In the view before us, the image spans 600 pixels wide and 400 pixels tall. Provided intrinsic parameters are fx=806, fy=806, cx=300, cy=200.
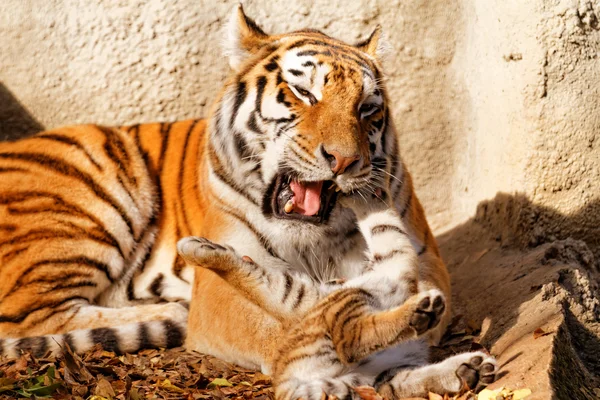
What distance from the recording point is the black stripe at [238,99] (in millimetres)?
3590

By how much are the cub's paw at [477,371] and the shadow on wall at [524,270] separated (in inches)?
8.1

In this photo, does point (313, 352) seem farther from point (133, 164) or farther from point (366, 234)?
point (133, 164)

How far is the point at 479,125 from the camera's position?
508 centimetres

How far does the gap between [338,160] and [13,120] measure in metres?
3.14

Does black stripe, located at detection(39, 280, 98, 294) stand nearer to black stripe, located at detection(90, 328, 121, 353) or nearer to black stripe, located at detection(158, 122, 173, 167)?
black stripe, located at detection(90, 328, 121, 353)

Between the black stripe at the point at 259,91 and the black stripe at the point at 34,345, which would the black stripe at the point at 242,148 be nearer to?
the black stripe at the point at 259,91

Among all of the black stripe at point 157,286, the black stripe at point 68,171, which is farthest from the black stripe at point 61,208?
the black stripe at point 157,286

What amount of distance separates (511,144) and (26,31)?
315 cm

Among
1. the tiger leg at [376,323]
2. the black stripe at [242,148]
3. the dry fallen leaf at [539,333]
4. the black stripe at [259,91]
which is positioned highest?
the black stripe at [259,91]

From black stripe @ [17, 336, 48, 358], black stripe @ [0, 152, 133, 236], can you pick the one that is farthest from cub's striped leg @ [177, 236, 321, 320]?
black stripe @ [0, 152, 133, 236]

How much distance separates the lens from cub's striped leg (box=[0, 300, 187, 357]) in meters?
3.73

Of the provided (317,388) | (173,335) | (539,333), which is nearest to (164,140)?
(173,335)

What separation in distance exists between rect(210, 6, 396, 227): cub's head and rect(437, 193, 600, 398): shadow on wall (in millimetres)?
892

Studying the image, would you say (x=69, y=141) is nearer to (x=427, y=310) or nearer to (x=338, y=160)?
(x=338, y=160)
